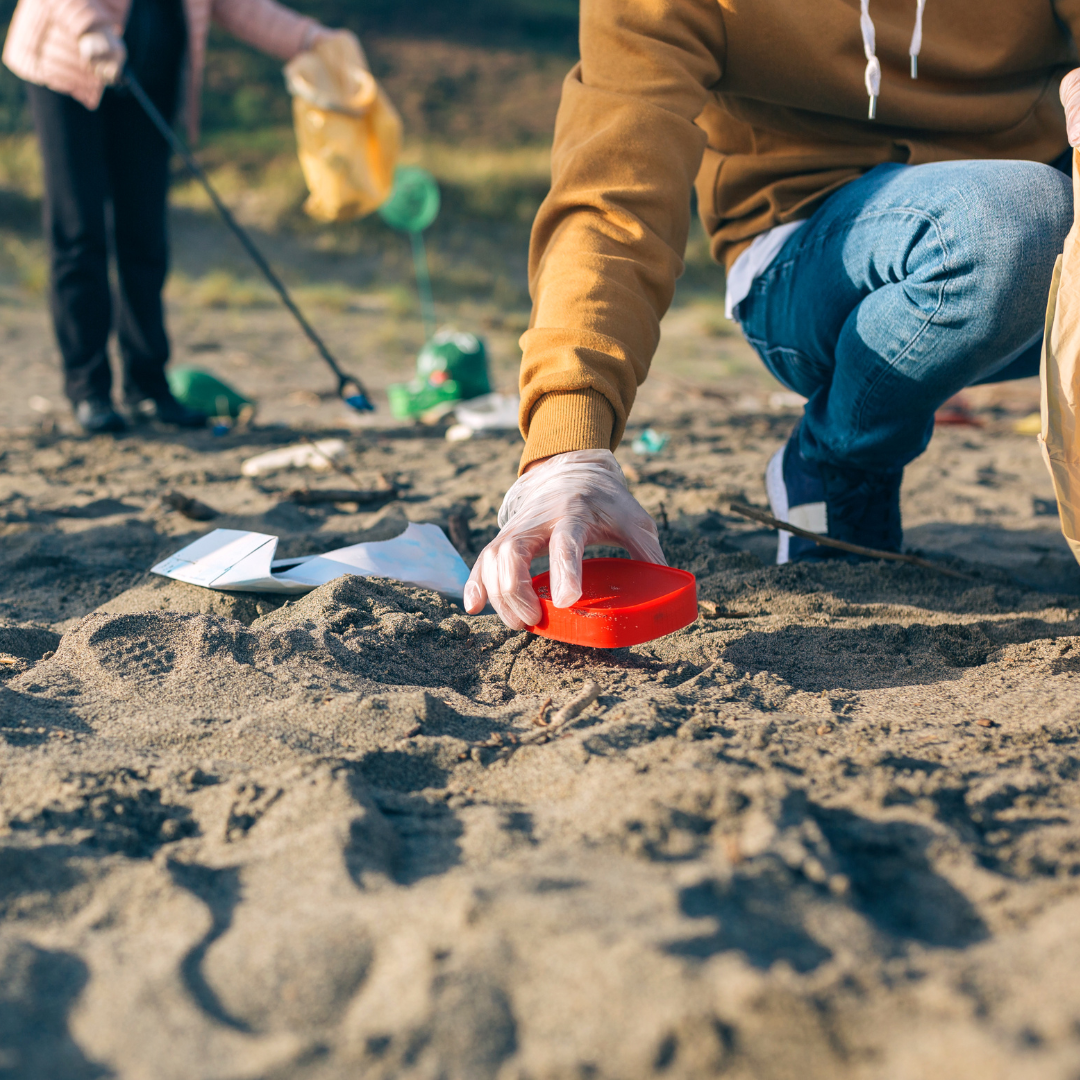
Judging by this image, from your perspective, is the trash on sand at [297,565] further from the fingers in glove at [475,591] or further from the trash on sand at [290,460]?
the trash on sand at [290,460]

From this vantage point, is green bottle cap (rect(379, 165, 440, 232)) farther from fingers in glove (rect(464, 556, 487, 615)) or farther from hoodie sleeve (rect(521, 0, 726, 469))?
fingers in glove (rect(464, 556, 487, 615))

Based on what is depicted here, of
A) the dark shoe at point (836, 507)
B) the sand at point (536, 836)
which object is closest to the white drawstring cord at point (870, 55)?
the dark shoe at point (836, 507)

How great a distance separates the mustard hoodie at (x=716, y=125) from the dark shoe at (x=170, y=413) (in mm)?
2193

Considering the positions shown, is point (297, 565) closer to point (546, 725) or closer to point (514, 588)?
point (514, 588)

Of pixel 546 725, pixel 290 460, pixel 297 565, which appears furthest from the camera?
pixel 290 460

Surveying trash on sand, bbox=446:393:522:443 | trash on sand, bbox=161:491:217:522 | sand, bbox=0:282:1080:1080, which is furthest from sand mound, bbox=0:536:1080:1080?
trash on sand, bbox=446:393:522:443

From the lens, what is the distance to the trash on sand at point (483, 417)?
3.33m

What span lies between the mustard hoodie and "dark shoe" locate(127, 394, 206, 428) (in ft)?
7.19

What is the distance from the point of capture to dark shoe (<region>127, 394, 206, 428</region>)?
11.1ft

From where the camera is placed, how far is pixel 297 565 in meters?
1.73

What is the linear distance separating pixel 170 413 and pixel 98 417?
265 mm

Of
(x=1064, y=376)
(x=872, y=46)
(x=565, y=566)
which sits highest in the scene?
(x=872, y=46)

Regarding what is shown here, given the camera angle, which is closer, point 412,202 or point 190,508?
point 190,508

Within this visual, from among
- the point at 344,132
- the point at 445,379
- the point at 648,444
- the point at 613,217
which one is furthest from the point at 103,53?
the point at 613,217
